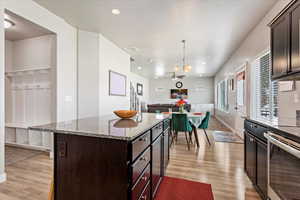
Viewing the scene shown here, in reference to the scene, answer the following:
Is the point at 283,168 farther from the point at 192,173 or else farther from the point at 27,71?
the point at 27,71

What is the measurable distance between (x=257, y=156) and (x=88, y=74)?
3.61 meters

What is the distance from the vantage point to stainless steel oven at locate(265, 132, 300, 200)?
106 centimetres

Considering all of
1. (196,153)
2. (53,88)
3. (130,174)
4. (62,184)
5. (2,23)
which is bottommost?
(196,153)

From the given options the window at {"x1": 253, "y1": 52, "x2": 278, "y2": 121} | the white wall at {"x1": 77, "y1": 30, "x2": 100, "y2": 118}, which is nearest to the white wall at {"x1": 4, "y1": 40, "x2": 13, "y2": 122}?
the white wall at {"x1": 77, "y1": 30, "x2": 100, "y2": 118}

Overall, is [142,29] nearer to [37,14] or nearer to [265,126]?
[37,14]

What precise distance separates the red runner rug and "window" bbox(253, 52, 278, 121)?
1929 millimetres

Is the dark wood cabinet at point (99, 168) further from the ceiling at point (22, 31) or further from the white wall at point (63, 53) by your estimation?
the ceiling at point (22, 31)

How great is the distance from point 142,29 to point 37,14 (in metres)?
2.04

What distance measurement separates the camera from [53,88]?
121 inches

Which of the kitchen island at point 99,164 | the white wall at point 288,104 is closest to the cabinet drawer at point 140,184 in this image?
the kitchen island at point 99,164

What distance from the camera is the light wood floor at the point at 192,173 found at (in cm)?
187

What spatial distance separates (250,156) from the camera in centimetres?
197

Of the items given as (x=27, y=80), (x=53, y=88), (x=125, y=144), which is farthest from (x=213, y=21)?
(x=27, y=80)

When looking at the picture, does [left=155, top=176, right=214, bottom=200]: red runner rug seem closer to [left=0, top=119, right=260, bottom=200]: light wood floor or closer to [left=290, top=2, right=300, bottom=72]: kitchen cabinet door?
[left=0, top=119, right=260, bottom=200]: light wood floor
